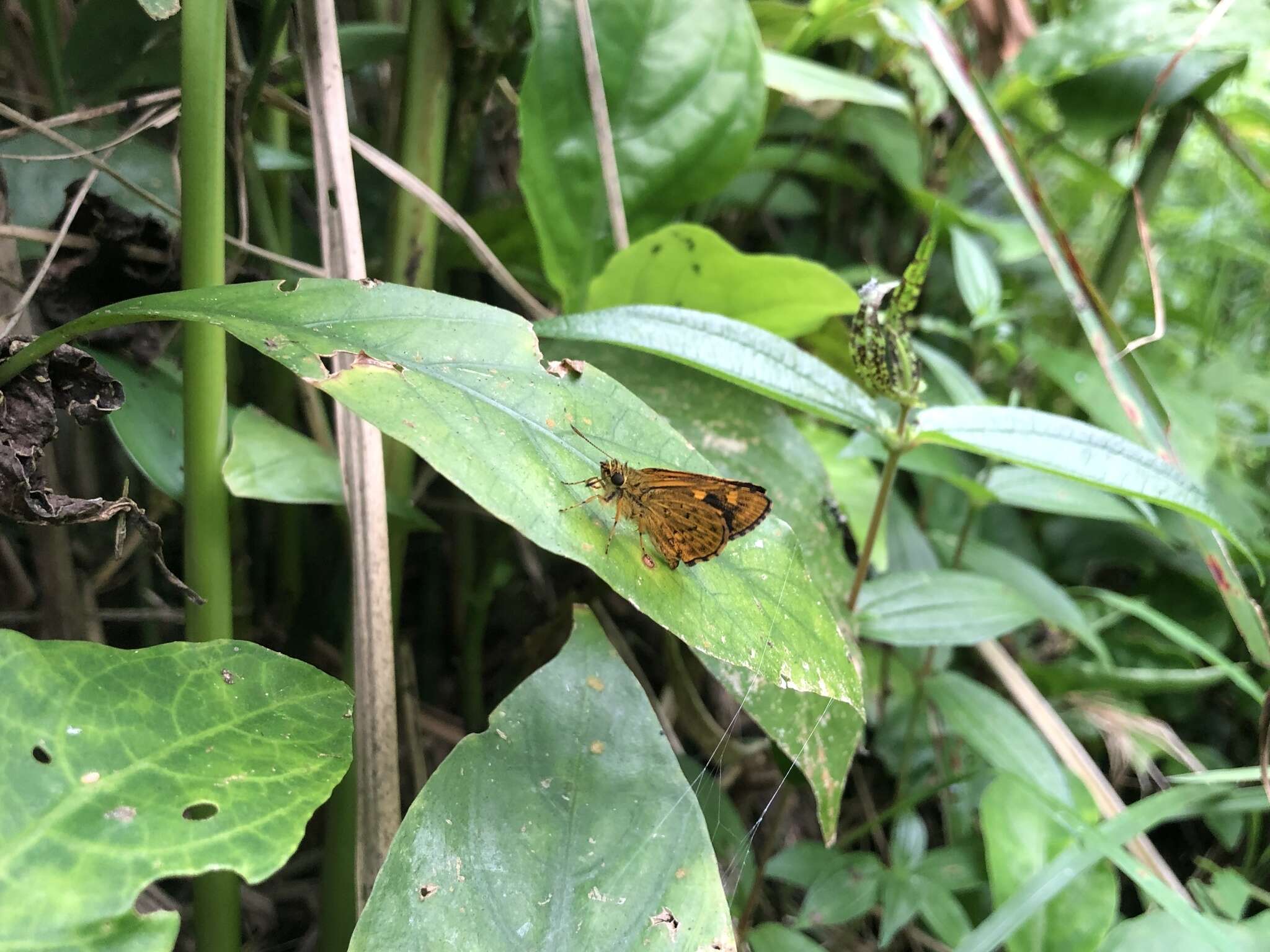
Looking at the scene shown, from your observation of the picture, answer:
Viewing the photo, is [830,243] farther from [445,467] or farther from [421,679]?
[445,467]

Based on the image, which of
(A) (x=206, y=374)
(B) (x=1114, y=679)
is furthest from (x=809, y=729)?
(B) (x=1114, y=679)

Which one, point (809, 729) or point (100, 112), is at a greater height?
point (100, 112)

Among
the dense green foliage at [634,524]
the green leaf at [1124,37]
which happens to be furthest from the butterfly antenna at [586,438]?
the green leaf at [1124,37]

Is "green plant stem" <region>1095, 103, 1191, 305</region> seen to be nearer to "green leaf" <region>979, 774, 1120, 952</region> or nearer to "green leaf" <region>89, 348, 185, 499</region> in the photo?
"green leaf" <region>979, 774, 1120, 952</region>

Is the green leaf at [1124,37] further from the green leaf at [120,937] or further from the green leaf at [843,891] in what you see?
the green leaf at [120,937]

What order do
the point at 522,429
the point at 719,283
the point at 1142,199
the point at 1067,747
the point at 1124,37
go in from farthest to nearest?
the point at 1142,199, the point at 1124,37, the point at 1067,747, the point at 719,283, the point at 522,429

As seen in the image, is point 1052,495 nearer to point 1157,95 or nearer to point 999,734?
point 999,734

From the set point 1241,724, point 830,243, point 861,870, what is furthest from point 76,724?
point 1241,724
